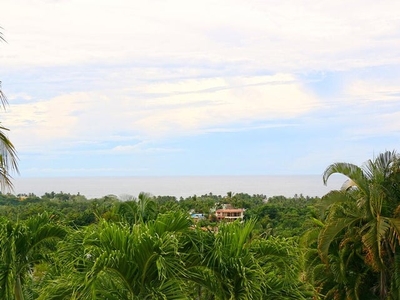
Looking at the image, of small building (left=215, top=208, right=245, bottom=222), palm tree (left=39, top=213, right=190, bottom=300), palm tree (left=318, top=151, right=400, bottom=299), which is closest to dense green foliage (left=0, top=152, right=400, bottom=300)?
palm tree (left=39, top=213, right=190, bottom=300)

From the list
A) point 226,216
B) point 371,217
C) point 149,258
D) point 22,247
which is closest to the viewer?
point 149,258

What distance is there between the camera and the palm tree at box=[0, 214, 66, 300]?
5309 millimetres

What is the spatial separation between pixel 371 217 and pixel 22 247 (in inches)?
243

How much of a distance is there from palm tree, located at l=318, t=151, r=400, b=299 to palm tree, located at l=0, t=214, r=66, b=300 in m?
5.40

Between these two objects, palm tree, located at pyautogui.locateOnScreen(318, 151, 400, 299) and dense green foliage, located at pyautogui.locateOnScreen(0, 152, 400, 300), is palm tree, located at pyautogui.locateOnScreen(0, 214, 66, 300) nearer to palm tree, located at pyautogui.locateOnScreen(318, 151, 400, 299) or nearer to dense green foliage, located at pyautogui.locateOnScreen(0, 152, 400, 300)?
dense green foliage, located at pyautogui.locateOnScreen(0, 152, 400, 300)

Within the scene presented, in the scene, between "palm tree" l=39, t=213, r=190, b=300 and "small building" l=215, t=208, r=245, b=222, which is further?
"small building" l=215, t=208, r=245, b=222

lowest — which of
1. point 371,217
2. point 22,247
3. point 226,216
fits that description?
point 22,247

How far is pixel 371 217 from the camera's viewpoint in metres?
9.34

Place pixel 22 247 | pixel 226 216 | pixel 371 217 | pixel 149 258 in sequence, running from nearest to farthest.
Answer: pixel 149 258, pixel 226 216, pixel 22 247, pixel 371 217

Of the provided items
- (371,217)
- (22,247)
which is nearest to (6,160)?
(22,247)

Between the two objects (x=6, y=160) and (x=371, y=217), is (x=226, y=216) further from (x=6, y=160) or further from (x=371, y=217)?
(x=371, y=217)

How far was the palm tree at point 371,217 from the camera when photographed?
8977mm

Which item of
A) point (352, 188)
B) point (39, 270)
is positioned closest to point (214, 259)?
point (39, 270)

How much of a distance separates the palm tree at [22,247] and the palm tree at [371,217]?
213 inches
